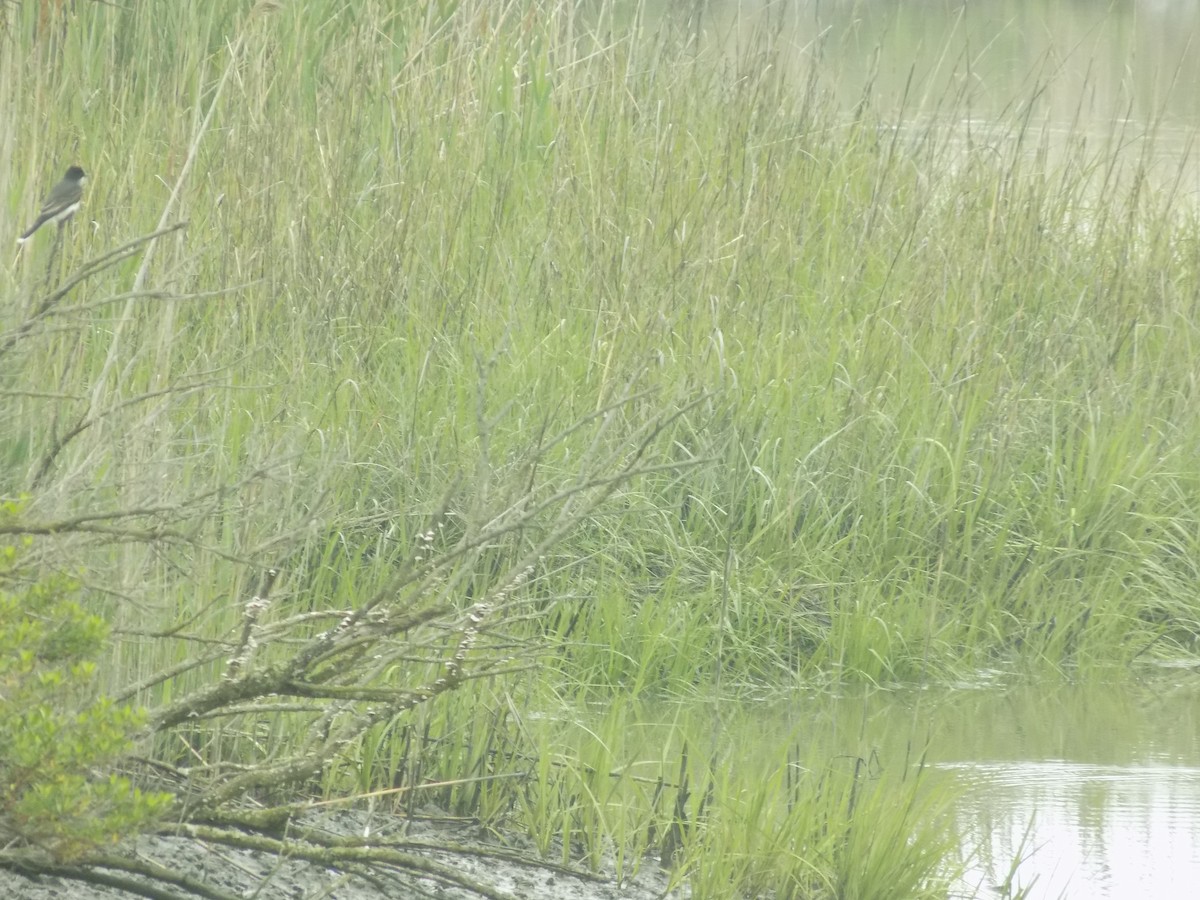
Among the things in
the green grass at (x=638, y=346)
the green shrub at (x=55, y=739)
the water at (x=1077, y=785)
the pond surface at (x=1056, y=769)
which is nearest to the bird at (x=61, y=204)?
the green grass at (x=638, y=346)

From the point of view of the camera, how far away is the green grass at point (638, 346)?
12.4 ft

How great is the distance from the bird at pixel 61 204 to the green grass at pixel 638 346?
2.3 inches

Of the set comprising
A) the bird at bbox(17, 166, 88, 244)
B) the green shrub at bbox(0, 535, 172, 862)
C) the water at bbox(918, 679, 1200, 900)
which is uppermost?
the bird at bbox(17, 166, 88, 244)

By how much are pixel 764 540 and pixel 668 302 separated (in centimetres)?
73

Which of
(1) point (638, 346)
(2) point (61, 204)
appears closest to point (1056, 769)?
(1) point (638, 346)

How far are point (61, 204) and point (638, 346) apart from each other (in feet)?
5.29

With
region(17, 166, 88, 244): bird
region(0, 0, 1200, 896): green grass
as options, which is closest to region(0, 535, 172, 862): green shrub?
region(0, 0, 1200, 896): green grass

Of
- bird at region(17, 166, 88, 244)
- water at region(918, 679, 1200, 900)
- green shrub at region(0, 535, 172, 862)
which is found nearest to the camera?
green shrub at region(0, 535, 172, 862)

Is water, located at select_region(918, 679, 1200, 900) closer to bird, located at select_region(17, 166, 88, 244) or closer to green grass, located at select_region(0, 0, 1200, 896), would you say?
green grass, located at select_region(0, 0, 1200, 896)

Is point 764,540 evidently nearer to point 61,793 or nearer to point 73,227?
point 73,227

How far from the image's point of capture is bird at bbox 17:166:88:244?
3301 millimetres

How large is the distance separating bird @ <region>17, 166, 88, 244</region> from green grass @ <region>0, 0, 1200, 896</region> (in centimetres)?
6

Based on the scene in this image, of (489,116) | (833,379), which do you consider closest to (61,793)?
(833,379)

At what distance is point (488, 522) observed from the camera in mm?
2477
